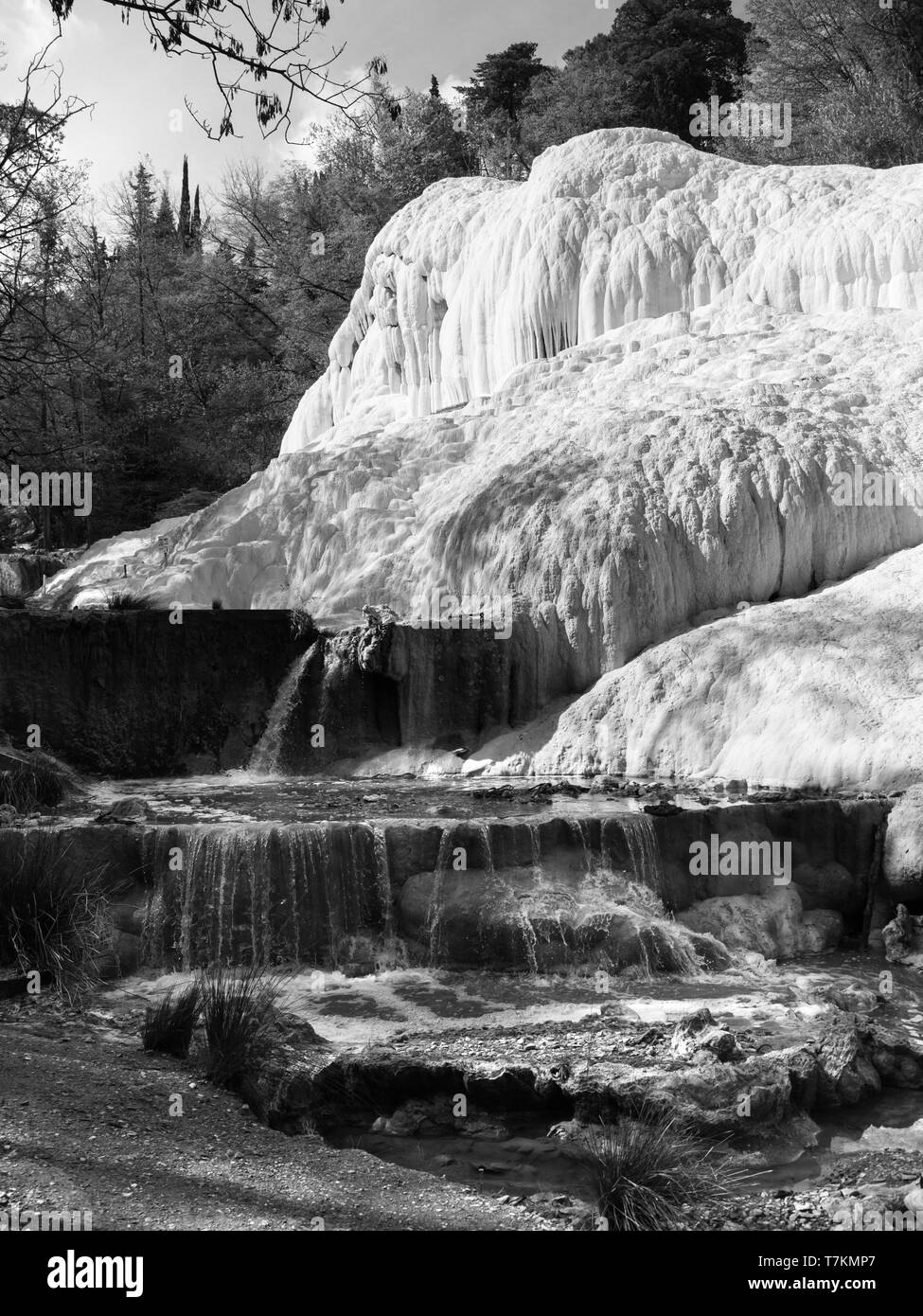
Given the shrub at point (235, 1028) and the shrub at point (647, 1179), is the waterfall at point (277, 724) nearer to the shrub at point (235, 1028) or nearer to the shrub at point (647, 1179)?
the shrub at point (235, 1028)

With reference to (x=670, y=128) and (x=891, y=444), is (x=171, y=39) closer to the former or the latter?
(x=891, y=444)

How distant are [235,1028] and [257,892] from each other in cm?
288

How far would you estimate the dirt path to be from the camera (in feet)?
14.7

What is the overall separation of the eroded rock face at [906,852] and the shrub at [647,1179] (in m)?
4.91

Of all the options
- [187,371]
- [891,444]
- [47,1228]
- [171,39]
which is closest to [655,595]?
[891,444]

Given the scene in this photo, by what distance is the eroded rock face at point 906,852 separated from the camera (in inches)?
381

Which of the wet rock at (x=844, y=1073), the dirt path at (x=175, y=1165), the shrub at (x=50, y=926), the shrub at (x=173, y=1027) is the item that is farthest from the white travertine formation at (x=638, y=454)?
the dirt path at (x=175, y=1165)

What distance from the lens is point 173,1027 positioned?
6.34 meters

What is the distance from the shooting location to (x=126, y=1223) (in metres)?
4.26

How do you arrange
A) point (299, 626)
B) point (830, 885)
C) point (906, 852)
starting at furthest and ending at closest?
point (299, 626) < point (830, 885) < point (906, 852)

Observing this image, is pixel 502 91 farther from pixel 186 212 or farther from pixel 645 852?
pixel 645 852

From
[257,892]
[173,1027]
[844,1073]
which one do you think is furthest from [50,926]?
[844,1073]

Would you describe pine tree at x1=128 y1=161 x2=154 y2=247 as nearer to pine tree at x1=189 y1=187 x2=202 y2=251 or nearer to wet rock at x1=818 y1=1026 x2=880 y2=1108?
pine tree at x1=189 y1=187 x2=202 y2=251

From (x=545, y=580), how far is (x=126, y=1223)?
10.3 meters
